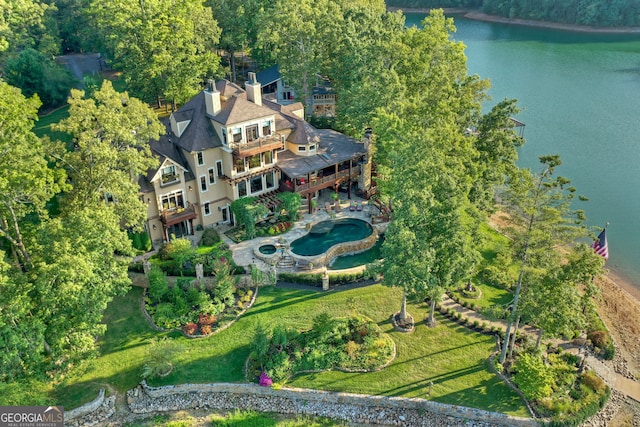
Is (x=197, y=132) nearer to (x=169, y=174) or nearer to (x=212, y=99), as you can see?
(x=212, y=99)

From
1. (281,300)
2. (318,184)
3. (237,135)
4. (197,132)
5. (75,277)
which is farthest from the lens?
(318,184)

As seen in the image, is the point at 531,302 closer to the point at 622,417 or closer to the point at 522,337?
the point at 522,337

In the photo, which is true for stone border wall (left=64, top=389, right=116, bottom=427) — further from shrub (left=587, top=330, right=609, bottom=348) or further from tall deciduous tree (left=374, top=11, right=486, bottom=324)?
shrub (left=587, top=330, right=609, bottom=348)

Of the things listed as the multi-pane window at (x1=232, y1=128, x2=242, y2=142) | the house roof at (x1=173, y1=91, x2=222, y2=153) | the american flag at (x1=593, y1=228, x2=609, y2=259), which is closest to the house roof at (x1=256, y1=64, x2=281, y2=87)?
the house roof at (x1=173, y1=91, x2=222, y2=153)

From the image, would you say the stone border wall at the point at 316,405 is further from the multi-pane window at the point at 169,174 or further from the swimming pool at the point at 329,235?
the multi-pane window at the point at 169,174

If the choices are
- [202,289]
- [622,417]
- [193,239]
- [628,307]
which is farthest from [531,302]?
[193,239]

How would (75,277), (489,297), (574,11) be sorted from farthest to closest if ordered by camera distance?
(574,11), (489,297), (75,277)

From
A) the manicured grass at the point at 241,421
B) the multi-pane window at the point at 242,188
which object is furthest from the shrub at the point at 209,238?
the manicured grass at the point at 241,421

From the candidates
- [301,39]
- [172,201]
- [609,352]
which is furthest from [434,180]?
[301,39]
